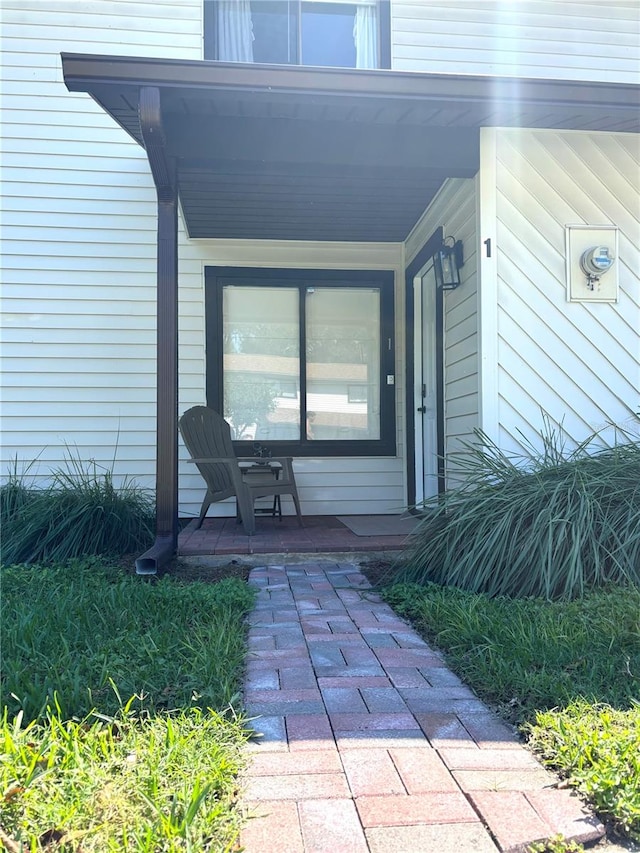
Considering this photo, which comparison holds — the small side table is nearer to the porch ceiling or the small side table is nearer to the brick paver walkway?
the porch ceiling

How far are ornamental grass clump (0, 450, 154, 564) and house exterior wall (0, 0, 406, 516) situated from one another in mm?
782

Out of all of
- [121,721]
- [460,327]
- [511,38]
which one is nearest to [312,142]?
[460,327]

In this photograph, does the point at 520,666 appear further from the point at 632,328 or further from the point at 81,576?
the point at 632,328

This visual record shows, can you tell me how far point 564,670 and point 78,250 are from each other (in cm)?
475

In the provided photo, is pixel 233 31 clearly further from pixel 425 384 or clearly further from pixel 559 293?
pixel 559 293

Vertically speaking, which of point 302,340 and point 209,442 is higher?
point 302,340

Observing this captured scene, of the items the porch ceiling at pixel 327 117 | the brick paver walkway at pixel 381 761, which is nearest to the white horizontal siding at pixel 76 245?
the porch ceiling at pixel 327 117

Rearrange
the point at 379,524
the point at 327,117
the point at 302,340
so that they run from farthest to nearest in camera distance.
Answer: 1. the point at 302,340
2. the point at 379,524
3. the point at 327,117

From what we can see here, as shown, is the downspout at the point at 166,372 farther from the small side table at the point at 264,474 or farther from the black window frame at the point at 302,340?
the black window frame at the point at 302,340

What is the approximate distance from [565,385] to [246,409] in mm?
2760

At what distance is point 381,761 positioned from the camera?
1.47m

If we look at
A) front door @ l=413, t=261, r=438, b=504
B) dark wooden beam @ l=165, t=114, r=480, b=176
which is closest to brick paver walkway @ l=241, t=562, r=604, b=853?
dark wooden beam @ l=165, t=114, r=480, b=176

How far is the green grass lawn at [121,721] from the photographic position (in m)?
1.21

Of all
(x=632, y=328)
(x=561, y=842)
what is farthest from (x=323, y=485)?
(x=561, y=842)
